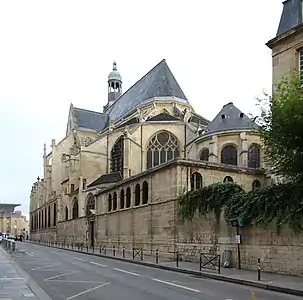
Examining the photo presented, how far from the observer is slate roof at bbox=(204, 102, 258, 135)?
51.3 meters

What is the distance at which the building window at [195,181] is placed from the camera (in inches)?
1264

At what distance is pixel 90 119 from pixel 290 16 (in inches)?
2348

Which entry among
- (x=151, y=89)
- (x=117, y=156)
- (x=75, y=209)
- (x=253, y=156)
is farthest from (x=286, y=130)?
(x=151, y=89)

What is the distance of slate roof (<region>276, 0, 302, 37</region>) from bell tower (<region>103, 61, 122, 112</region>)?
3032 inches

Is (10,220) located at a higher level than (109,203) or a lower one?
lower

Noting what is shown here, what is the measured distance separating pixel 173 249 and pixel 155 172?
596 cm

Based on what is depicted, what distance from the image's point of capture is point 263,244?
69.2 feet

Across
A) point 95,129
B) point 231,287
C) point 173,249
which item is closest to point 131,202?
point 173,249

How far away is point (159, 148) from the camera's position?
61.9m

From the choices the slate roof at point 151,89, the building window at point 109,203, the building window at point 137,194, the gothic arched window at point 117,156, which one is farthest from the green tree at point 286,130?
the slate roof at point 151,89

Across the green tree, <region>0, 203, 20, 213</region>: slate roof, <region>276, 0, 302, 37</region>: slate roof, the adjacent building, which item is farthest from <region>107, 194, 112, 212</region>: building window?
the adjacent building

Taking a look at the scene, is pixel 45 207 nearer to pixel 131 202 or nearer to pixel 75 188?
pixel 75 188

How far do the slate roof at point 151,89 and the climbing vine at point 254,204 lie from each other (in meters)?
47.1

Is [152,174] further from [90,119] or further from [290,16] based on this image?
[90,119]
